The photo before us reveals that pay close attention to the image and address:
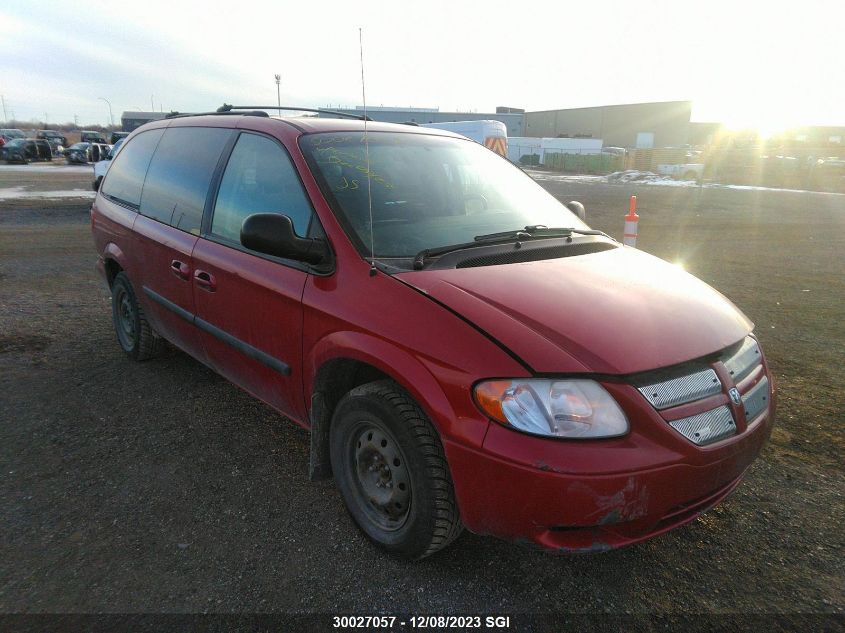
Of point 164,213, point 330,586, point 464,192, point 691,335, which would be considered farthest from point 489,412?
point 164,213

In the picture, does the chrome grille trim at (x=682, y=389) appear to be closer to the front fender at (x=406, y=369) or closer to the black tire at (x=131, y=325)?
the front fender at (x=406, y=369)

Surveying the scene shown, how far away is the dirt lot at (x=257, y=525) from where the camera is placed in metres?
2.21

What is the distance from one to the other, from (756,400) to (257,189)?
8.21ft

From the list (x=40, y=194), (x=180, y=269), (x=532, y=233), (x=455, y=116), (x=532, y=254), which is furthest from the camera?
(x=455, y=116)

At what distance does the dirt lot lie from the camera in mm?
2205

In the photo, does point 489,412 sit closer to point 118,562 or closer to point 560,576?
point 560,576

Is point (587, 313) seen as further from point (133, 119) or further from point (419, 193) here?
point (133, 119)

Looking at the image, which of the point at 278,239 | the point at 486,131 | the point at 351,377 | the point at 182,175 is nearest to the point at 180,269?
the point at 182,175

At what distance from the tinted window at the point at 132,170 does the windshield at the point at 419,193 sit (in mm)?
1904

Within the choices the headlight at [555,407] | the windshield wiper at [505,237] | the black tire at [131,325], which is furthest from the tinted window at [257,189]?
the black tire at [131,325]

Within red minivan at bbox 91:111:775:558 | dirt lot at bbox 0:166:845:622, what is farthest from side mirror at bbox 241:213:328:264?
dirt lot at bbox 0:166:845:622

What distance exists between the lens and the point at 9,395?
3941mm

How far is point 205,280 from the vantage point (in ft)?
10.5

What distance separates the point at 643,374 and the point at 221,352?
229 cm
